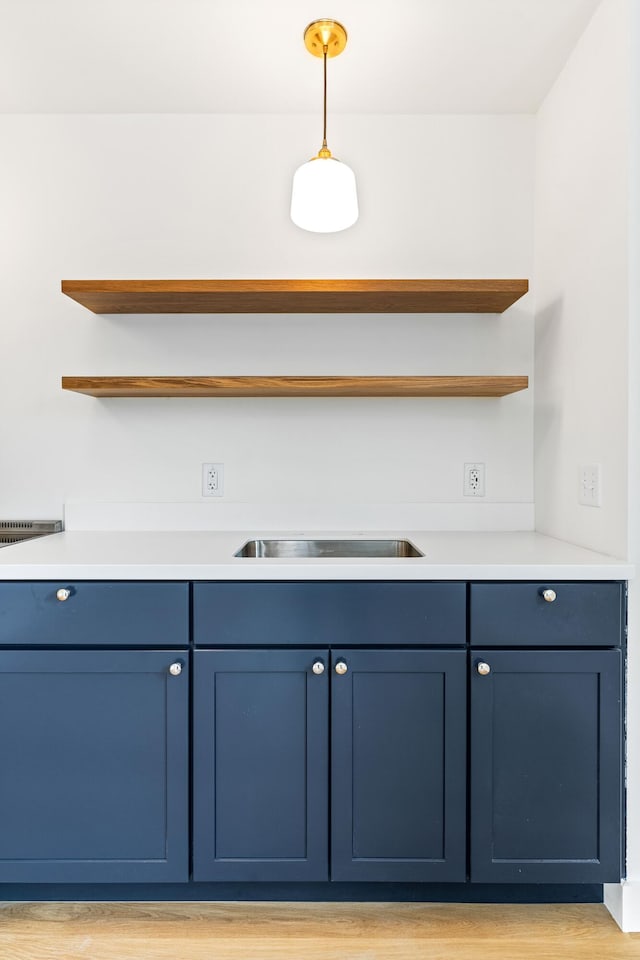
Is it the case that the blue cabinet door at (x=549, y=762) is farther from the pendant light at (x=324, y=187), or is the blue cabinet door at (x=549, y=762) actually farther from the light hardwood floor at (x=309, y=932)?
the pendant light at (x=324, y=187)

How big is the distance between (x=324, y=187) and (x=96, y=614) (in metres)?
1.23

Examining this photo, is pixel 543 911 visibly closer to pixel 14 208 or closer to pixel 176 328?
pixel 176 328

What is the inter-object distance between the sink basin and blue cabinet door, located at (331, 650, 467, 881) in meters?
0.55

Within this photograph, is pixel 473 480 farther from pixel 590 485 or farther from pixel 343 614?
pixel 343 614

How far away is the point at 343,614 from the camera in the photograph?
4.71 ft

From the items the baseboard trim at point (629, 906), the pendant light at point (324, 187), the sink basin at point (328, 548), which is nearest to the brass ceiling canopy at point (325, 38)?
the pendant light at point (324, 187)

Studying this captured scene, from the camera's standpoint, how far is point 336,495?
2082mm

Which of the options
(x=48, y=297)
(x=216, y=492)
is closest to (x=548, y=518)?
(x=216, y=492)

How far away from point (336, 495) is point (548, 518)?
71 cm

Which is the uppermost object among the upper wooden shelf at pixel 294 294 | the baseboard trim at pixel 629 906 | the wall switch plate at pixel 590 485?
the upper wooden shelf at pixel 294 294

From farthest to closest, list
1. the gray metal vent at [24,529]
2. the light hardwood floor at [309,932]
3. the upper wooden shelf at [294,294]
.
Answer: the gray metal vent at [24,529]
the upper wooden shelf at [294,294]
the light hardwood floor at [309,932]

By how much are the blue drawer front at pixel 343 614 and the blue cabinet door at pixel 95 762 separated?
198 millimetres

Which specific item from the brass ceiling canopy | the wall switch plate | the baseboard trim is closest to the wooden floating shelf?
the wall switch plate

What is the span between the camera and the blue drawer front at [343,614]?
1.43 m
